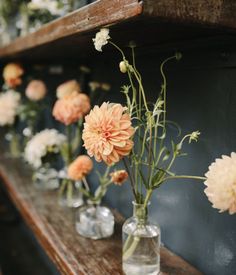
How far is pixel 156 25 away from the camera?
68 centimetres

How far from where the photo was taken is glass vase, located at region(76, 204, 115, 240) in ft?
3.63

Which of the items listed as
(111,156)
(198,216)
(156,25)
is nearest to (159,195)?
(198,216)

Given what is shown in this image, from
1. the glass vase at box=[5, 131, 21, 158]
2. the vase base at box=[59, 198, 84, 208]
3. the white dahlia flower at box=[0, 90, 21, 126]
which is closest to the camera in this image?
the vase base at box=[59, 198, 84, 208]

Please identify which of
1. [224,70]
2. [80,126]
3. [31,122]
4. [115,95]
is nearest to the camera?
[224,70]

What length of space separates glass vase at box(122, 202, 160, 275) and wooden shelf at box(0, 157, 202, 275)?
50 millimetres

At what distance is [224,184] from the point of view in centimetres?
64

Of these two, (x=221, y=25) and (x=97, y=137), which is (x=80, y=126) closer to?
(x=97, y=137)

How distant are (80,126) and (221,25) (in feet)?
2.73

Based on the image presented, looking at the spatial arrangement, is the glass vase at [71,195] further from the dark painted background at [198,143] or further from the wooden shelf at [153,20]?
the wooden shelf at [153,20]

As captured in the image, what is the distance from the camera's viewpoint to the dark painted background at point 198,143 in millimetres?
805

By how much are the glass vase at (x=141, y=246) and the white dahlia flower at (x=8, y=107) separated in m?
1.36

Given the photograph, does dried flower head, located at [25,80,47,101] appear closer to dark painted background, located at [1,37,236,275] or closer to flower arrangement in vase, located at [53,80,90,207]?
flower arrangement in vase, located at [53,80,90,207]

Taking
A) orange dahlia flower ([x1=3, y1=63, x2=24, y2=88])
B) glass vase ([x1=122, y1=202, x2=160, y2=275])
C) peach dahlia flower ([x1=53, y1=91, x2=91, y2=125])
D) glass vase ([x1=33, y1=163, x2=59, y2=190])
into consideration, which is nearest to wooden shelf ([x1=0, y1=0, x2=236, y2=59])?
peach dahlia flower ([x1=53, y1=91, x2=91, y2=125])

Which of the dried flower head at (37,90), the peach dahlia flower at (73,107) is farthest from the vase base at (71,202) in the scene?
the dried flower head at (37,90)
